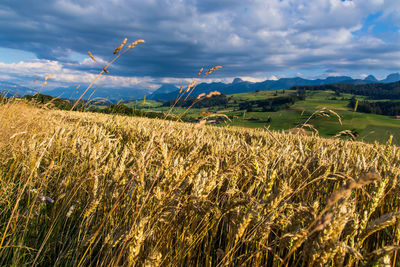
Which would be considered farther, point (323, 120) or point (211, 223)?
point (323, 120)

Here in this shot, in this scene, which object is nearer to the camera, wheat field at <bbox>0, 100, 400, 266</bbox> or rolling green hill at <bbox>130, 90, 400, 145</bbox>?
wheat field at <bbox>0, 100, 400, 266</bbox>

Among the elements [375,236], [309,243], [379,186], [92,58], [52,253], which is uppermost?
[92,58]

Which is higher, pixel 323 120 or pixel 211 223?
pixel 211 223

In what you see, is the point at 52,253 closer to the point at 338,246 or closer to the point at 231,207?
the point at 231,207

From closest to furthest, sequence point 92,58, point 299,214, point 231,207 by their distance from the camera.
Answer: point 299,214, point 231,207, point 92,58

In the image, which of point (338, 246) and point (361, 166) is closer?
point (338, 246)

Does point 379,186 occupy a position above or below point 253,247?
above

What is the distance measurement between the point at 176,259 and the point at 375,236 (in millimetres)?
1305

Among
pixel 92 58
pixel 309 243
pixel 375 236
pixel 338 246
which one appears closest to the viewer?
pixel 338 246

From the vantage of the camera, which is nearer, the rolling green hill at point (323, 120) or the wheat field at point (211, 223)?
the wheat field at point (211, 223)

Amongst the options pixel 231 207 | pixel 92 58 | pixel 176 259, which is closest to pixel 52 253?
pixel 176 259

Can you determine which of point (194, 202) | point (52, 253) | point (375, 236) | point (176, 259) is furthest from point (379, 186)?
point (52, 253)

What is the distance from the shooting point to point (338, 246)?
0.82 m

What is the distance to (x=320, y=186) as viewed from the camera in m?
1.85
